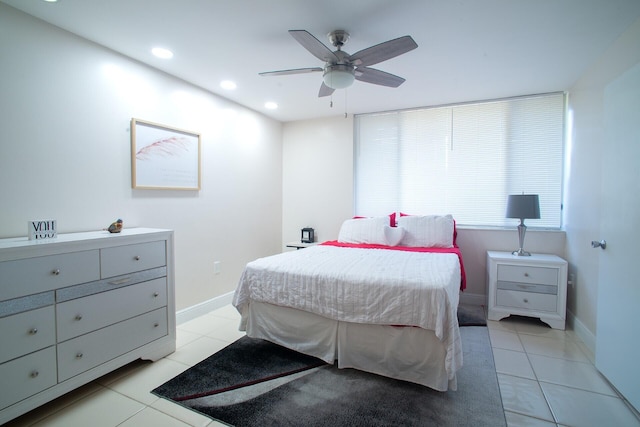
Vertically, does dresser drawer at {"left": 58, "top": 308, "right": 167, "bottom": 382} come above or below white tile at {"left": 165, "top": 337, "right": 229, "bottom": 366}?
above

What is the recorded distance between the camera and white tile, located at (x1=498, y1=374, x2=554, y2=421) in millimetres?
1687

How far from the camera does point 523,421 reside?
5.28 ft

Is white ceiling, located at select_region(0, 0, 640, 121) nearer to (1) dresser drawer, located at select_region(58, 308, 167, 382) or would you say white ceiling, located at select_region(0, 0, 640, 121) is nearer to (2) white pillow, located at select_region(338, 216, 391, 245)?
(2) white pillow, located at select_region(338, 216, 391, 245)

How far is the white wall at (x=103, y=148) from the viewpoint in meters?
1.90

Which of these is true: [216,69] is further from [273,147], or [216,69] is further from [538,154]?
[538,154]

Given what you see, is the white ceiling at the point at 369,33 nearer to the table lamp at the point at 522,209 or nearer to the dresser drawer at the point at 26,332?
the table lamp at the point at 522,209

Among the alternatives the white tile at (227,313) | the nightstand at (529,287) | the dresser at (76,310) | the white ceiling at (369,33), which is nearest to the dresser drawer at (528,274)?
the nightstand at (529,287)

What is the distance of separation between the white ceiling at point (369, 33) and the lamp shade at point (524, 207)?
1174 mm

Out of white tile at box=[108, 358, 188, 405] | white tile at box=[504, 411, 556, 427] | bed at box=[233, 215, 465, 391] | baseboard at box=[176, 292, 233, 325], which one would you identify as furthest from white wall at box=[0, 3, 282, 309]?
white tile at box=[504, 411, 556, 427]

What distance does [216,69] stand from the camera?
271 centimetres

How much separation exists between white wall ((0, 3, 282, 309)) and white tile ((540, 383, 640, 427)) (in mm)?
3030

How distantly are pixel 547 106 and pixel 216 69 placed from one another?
3.56 meters

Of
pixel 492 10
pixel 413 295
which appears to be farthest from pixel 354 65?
pixel 413 295

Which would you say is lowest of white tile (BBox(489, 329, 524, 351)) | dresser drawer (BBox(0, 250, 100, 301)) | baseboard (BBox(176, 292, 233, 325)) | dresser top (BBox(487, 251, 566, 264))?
white tile (BBox(489, 329, 524, 351))
